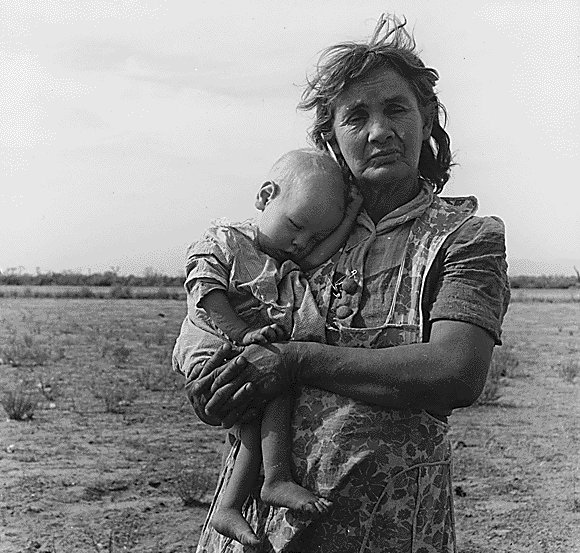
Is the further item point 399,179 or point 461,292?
point 399,179

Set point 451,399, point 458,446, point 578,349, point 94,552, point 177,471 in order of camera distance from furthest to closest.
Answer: point 578,349 < point 458,446 < point 177,471 < point 94,552 < point 451,399

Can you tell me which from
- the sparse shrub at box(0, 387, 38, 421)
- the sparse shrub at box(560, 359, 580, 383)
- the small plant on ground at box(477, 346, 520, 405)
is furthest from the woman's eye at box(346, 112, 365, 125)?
the sparse shrub at box(560, 359, 580, 383)

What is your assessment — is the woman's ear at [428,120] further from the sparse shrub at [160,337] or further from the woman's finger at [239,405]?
Answer: the sparse shrub at [160,337]

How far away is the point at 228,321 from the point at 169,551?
445 cm

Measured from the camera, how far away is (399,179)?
2.68 meters

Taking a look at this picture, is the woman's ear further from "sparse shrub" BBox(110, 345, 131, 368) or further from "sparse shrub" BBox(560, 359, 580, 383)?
"sparse shrub" BBox(110, 345, 131, 368)

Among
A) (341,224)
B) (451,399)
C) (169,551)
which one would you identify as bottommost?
(169,551)

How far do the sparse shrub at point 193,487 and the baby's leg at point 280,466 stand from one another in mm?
5324

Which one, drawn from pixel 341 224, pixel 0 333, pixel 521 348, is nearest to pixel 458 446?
pixel 341 224

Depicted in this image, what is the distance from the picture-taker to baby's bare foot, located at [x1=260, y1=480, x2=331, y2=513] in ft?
8.04

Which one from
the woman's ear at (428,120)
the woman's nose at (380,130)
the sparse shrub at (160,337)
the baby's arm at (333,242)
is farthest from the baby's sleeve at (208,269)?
the sparse shrub at (160,337)

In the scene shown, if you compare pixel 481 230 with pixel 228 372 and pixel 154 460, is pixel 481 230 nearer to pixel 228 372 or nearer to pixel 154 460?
Result: pixel 228 372

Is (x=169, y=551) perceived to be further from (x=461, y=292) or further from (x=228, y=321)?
(x=461, y=292)

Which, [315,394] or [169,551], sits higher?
[315,394]
